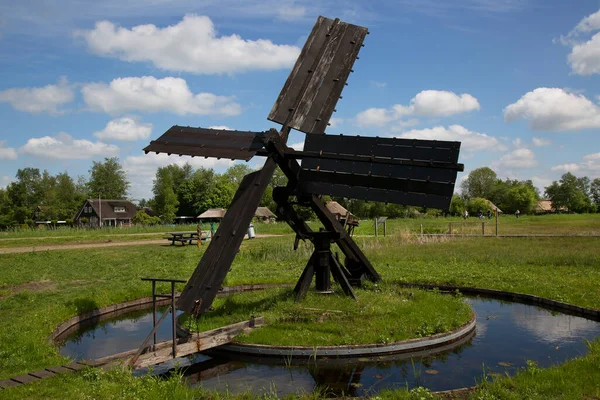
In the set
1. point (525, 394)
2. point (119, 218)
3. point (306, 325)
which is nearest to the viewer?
point (525, 394)

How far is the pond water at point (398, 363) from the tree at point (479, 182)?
373ft

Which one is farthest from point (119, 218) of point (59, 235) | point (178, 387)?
point (178, 387)

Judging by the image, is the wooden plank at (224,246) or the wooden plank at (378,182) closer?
the wooden plank at (224,246)

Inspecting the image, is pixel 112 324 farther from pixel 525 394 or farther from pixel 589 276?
pixel 589 276

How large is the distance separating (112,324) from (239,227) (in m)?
5.48

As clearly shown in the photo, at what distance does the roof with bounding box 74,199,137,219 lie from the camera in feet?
288

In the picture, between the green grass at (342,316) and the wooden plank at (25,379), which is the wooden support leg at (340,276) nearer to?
the green grass at (342,316)

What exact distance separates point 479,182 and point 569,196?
64.9ft

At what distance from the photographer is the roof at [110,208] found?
87838 millimetres

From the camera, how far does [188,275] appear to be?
16.8m

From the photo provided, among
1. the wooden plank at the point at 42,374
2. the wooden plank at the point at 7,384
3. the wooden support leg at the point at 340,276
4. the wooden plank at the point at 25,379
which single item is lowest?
the wooden plank at the point at 7,384

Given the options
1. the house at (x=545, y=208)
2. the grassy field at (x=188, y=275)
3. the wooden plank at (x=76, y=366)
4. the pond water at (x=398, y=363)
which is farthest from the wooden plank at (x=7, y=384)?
the house at (x=545, y=208)

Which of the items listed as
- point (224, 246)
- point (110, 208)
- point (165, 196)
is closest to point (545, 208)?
point (165, 196)

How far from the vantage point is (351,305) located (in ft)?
32.2
